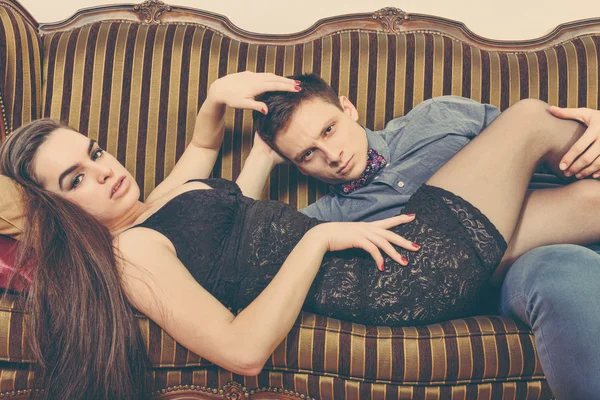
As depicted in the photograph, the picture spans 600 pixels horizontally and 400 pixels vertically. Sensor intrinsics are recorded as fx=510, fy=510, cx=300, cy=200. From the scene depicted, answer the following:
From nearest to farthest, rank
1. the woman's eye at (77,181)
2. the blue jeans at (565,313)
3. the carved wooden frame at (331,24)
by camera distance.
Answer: the blue jeans at (565,313), the woman's eye at (77,181), the carved wooden frame at (331,24)

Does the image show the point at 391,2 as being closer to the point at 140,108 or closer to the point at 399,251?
the point at 140,108

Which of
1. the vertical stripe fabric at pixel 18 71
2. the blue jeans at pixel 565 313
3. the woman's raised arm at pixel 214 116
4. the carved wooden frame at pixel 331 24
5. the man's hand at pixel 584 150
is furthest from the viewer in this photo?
the carved wooden frame at pixel 331 24

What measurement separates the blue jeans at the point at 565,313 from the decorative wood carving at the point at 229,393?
0.55 m

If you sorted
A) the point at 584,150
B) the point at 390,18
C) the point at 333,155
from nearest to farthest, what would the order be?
the point at 584,150 < the point at 333,155 < the point at 390,18

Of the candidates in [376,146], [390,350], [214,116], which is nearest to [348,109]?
[376,146]

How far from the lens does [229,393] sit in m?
1.25

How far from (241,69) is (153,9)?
464mm

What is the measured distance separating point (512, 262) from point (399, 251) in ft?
1.07

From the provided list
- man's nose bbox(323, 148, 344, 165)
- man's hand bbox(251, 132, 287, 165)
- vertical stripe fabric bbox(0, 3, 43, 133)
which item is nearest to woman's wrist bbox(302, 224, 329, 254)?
man's nose bbox(323, 148, 344, 165)

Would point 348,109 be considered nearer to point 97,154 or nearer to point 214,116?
point 214,116

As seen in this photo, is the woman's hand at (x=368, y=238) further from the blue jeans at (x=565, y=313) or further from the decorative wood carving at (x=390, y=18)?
the decorative wood carving at (x=390, y=18)

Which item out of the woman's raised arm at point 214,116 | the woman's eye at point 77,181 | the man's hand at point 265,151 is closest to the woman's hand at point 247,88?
the woman's raised arm at point 214,116

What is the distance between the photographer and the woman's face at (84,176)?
131 cm

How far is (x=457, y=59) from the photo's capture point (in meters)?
1.90
